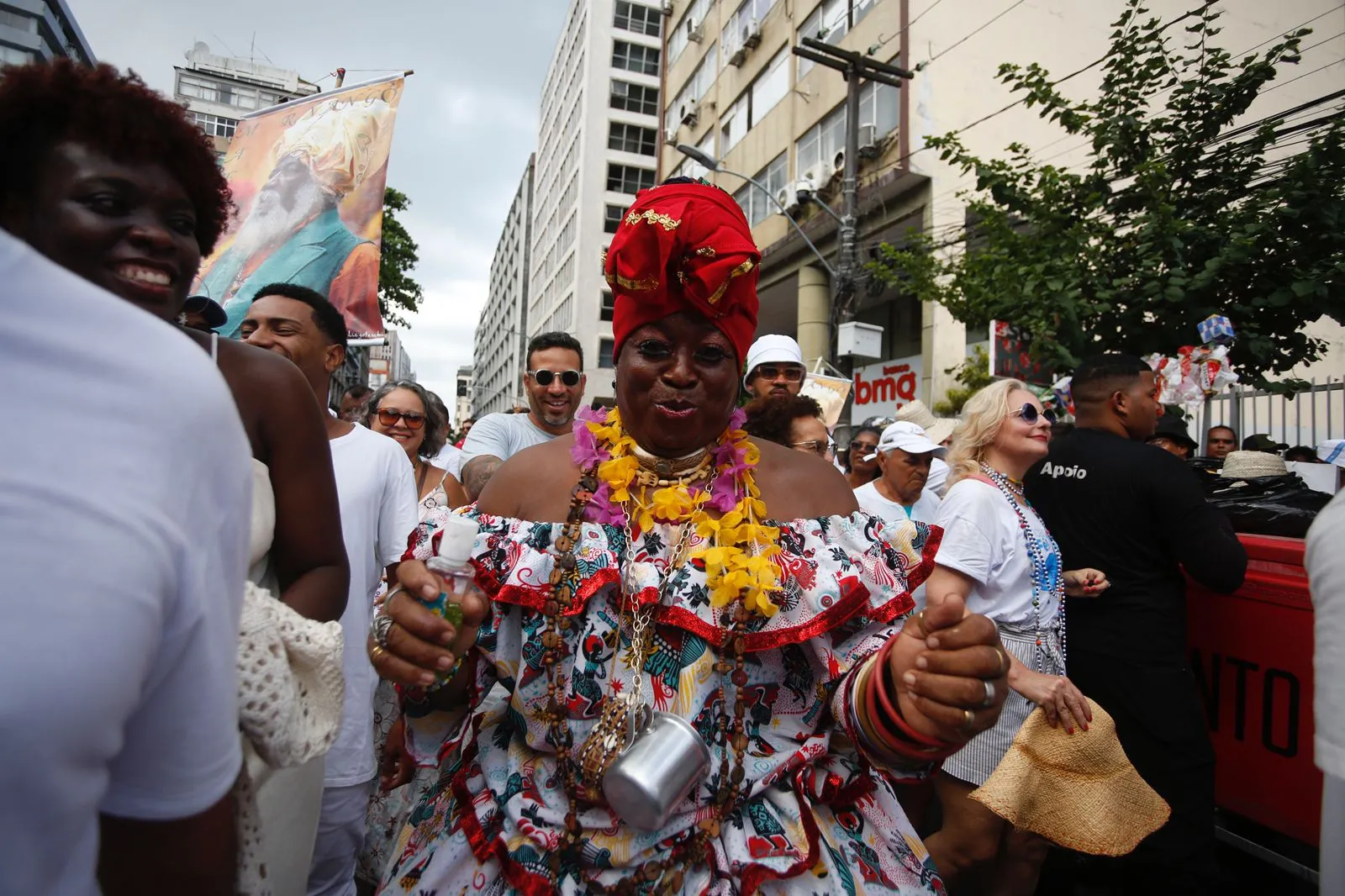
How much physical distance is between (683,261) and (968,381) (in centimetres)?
1027

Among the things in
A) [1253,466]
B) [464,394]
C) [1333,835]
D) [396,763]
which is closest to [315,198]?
[396,763]

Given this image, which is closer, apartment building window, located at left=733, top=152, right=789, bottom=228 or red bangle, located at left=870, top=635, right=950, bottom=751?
red bangle, located at left=870, top=635, right=950, bottom=751

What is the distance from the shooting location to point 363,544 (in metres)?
2.64

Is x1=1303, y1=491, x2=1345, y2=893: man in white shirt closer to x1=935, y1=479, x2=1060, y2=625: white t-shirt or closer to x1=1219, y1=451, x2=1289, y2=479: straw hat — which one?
x1=935, y1=479, x2=1060, y2=625: white t-shirt

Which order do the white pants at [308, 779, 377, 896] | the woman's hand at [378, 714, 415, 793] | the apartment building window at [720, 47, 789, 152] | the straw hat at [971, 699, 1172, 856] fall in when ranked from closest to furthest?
the woman's hand at [378, 714, 415, 793] < the white pants at [308, 779, 377, 896] < the straw hat at [971, 699, 1172, 856] < the apartment building window at [720, 47, 789, 152]

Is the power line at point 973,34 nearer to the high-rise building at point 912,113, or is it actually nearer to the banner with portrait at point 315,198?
the high-rise building at point 912,113

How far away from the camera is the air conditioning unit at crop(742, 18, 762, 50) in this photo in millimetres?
20984

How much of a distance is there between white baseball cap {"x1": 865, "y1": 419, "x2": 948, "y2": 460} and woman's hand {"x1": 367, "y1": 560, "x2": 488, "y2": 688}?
3609 millimetres

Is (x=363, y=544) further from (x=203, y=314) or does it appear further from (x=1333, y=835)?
(x=1333, y=835)

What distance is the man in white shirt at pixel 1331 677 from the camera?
1.29 meters

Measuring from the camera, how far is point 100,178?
1.18 m

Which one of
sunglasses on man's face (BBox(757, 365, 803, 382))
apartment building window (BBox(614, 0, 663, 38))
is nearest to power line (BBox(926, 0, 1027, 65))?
sunglasses on man's face (BBox(757, 365, 803, 382))

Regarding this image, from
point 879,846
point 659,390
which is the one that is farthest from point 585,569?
point 879,846

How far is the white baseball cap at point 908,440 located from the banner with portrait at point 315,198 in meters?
3.17
